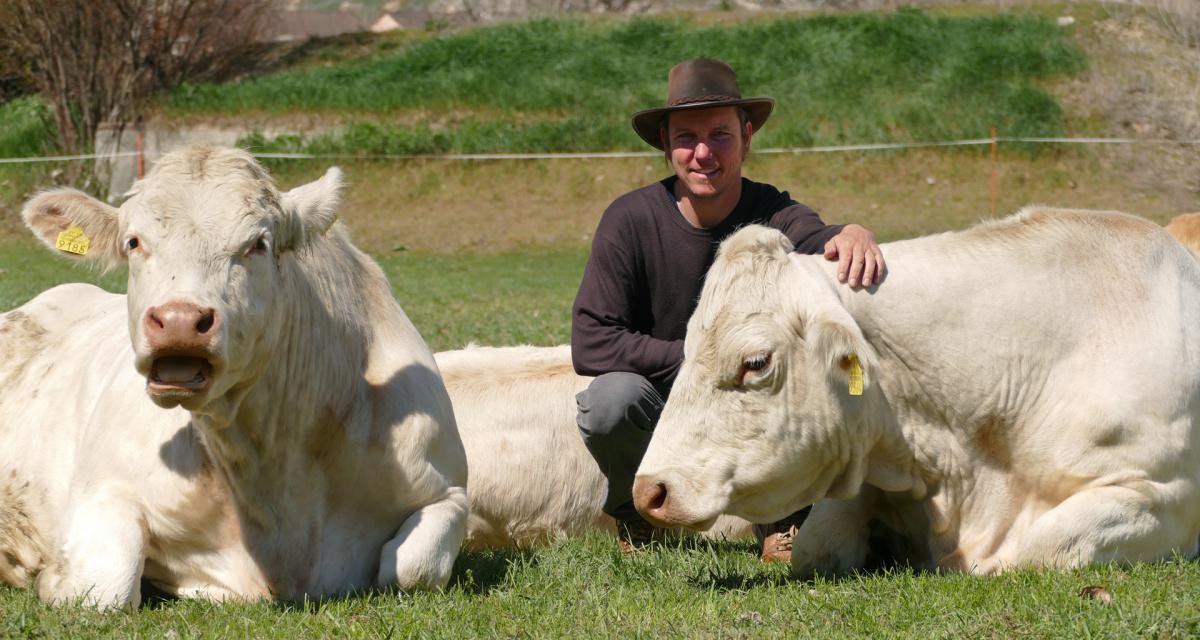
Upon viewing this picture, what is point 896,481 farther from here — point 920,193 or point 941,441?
point 920,193

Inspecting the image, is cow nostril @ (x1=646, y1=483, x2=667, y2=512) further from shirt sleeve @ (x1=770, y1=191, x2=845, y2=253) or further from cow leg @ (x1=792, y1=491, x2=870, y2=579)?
shirt sleeve @ (x1=770, y1=191, x2=845, y2=253)

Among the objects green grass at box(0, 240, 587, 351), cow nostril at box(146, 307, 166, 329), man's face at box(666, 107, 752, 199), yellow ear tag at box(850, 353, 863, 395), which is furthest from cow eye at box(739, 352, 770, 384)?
green grass at box(0, 240, 587, 351)

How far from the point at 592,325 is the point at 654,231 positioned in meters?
0.48

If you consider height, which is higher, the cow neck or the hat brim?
the hat brim

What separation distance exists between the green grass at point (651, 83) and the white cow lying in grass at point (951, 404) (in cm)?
2237

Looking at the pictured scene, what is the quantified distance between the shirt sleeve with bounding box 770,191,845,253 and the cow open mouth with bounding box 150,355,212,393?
7.96 ft

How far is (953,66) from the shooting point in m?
29.3

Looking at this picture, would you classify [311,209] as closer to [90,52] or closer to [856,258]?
[856,258]

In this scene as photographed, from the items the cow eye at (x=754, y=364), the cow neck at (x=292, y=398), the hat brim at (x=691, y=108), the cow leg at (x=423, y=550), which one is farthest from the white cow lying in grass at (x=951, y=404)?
the cow neck at (x=292, y=398)

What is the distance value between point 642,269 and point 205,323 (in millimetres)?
2272

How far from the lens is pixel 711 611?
180 inches

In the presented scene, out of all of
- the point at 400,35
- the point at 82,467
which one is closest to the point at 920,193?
the point at 400,35

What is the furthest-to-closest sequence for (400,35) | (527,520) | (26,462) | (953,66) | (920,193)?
(400,35), (953,66), (920,193), (527,520), (26,462)

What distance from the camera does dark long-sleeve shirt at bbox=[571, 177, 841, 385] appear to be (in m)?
6.04
